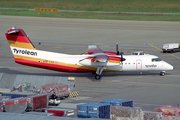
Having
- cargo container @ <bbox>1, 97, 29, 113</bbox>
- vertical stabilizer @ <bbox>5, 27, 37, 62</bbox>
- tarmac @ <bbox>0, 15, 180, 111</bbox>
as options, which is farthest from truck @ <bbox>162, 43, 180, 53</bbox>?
cargo container @ <bbox>1, 97, 29, 113</bbox>

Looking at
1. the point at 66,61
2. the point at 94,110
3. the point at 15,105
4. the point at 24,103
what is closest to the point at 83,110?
the point at 94,110

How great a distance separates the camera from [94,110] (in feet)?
71.6

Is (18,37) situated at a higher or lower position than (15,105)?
higher

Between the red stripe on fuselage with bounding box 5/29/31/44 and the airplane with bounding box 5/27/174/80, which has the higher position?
the red stripe on fuselage with bounding box 5/29/31/44

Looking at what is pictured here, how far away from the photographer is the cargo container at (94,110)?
71.7 feet

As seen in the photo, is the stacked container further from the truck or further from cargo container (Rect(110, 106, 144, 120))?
the truck

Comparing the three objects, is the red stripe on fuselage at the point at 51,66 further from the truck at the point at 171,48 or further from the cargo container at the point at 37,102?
the truck at the point at 171,48

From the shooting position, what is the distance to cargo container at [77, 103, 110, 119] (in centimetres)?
2185

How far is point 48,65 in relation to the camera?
39.1 metres

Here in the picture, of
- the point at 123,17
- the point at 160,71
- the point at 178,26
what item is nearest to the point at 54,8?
the point at 123,17

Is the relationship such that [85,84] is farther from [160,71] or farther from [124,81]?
[160,71]

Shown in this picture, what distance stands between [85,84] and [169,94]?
9.66m

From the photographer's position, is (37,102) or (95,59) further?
(95,59)

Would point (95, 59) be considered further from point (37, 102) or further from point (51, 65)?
point (37, 102)
